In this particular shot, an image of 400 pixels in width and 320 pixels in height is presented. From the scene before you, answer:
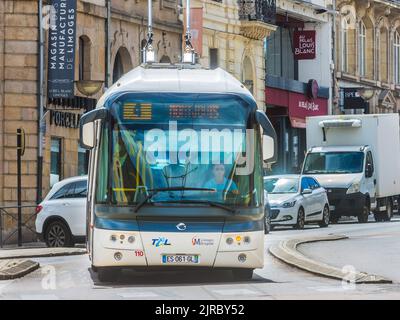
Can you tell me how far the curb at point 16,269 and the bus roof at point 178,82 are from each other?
2.93m

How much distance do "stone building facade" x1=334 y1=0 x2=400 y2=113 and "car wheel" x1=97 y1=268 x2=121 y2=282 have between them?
153ft

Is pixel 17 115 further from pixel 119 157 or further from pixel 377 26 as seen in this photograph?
pixel 377 26

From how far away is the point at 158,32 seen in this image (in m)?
50.3

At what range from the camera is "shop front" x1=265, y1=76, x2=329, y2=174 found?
2480 inches

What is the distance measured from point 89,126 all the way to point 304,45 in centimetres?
4632

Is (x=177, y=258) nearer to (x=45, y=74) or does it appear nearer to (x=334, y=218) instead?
(x=45, y=74)

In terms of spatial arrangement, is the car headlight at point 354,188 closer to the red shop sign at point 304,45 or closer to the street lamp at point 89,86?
the street lamp at point 89,86

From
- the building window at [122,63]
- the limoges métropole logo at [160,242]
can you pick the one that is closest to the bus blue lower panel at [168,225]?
the limoges métropole logo at [160,242]

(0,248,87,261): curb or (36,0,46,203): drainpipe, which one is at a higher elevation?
(36,0,46,203): drainpipe

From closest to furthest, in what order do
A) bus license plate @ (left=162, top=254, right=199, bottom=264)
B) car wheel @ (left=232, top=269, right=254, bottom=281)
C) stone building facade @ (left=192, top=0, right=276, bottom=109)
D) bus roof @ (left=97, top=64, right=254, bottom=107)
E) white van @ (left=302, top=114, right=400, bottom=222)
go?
bus license plate @ (left=162, top=254, right=199, bottom=264) < bus roof @ (left=97, top=64, right=254, bottom=107) < car wheel @ (left=232, top=269, right=254, bottom=281) < white van @ (left=302, top=114, right=400, bottom=222) < stone building facade @ (left=192, top=0, right=276, bottom=109)

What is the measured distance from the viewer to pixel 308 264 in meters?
24.3

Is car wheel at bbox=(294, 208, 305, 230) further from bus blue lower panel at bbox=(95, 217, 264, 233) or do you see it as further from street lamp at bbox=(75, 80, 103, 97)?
bus blue lower panel at bbox=(95, 217, 264, 233)

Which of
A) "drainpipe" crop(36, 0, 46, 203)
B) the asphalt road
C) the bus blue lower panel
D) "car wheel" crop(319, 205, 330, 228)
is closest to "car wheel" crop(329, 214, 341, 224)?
"car wheel" crop(319, 205, 330, 228)

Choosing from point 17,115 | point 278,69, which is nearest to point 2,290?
point 17,115
